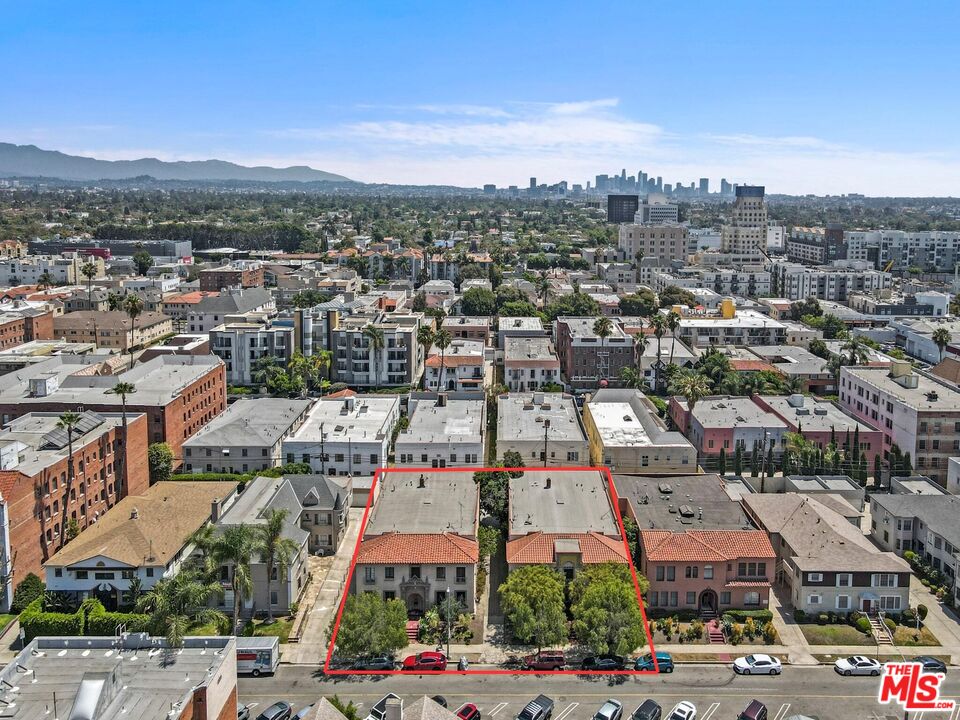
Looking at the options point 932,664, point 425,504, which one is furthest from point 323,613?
point 932,664

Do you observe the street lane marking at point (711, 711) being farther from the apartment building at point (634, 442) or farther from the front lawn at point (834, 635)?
the apartment building at point (634, 442)

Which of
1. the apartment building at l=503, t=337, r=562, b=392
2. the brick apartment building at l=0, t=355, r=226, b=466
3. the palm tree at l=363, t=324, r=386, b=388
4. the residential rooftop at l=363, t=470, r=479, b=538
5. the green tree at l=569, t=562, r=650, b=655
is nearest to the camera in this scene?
the green tree at l=569, t=562, r=650, b=655

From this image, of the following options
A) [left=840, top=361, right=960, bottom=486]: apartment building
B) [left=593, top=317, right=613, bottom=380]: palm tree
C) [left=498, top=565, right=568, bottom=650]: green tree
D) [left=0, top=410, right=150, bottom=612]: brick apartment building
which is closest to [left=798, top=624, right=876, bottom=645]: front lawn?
[left=498, top=565, right=568, bottom=650]: green tree

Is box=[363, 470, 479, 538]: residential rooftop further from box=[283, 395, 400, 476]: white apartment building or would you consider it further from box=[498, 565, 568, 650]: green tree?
box=[498, 565, 568, 650]: green tree

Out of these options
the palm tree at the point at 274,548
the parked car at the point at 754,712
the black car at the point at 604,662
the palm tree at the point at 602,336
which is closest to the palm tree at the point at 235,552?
the palm tree at the point at 274,548

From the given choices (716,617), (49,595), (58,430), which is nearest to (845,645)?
(716,617)

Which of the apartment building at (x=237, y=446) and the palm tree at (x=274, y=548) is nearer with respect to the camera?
the palm tree at (x=274, y=548)
